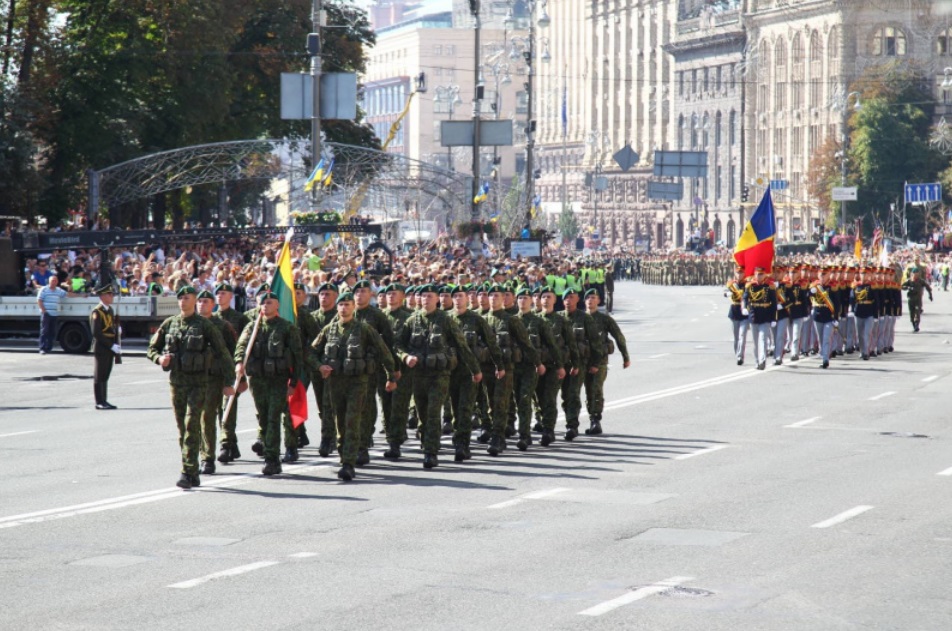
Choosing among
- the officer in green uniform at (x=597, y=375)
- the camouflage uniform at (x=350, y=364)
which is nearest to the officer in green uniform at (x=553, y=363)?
the officer in green uniform at (x=597, y=375)

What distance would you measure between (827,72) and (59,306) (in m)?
91.1

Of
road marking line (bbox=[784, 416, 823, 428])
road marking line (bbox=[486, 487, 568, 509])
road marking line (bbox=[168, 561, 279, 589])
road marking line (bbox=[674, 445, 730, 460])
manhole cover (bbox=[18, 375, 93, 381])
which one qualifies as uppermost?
road marking line (bbox=[168, 561, 279, 589])

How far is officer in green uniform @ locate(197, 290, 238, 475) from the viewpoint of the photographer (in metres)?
15.2

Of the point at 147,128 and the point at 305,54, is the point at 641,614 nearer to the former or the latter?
the point at 147,128

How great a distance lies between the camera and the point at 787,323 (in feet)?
110

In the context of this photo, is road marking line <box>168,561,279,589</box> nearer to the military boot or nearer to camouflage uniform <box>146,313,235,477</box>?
camouflage uniform <box>146,313,235,477</box>

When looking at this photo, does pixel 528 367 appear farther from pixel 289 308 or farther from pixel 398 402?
pixel 289 308

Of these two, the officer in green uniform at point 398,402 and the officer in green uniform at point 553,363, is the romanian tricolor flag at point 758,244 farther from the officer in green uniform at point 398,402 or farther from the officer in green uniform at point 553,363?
the officer in green uniform at point 398,402

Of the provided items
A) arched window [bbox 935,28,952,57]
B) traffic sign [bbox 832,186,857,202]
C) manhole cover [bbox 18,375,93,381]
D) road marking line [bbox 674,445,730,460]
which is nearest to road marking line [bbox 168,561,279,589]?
road marking line [bbox 674,445,730,460]

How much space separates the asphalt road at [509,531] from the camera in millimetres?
9898

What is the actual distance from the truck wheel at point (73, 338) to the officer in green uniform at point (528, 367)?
16.5m

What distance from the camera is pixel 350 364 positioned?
15711 millimetres

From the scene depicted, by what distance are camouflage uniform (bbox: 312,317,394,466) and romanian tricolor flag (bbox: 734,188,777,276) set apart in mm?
14975

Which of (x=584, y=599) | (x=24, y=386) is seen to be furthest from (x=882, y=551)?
(x=24, y=386)
